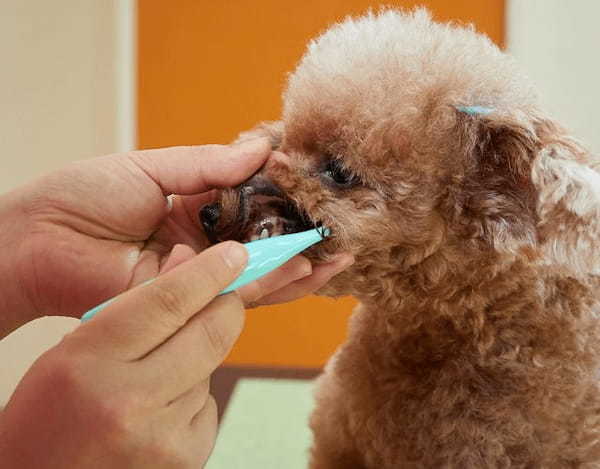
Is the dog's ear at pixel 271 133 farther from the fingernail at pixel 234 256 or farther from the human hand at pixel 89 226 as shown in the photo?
the fingernail at pixel 234 256

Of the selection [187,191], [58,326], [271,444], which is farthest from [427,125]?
[58,326]

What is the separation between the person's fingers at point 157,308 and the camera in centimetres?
43

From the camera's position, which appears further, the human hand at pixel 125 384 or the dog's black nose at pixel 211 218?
the dog's black nose at pixel 211 218

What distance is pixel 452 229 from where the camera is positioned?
67 cm

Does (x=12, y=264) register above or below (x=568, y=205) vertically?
below

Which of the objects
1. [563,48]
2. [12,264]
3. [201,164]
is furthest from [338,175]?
[563,48]

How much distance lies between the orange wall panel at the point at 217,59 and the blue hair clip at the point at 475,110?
1.07 m

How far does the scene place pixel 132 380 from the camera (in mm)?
433

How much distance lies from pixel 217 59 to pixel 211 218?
119cm

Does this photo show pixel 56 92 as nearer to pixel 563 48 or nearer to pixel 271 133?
pixel 271 133

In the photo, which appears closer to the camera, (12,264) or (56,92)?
(12,264)

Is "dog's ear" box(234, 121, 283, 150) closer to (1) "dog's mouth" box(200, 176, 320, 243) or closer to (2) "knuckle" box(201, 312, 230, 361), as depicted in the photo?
(1) "dog's mouth" box(200, 176, 320, 243)

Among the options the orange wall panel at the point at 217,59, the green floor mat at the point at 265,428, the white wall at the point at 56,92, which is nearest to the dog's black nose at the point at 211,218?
the green floor mat at the point at 265,428

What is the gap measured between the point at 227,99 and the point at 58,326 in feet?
2.36
